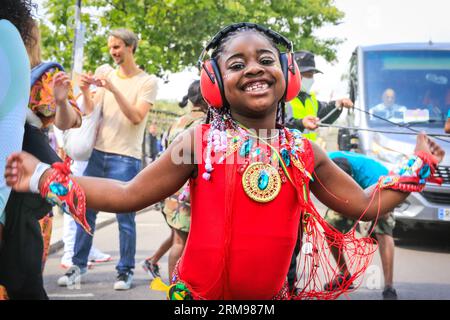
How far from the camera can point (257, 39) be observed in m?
2.36

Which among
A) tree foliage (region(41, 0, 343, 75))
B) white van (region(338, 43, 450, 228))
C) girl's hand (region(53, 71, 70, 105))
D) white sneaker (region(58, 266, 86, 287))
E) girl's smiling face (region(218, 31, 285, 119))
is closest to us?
girl's smiling face (region(218, 31, 285, 119))

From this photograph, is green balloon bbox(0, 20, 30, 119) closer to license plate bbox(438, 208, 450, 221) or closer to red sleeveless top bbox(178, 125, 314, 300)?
red sleeveless top bbox(178, 125, 314, 300)

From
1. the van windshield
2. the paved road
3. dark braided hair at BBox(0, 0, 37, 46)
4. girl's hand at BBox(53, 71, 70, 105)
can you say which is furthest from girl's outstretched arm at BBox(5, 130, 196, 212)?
the van windshield

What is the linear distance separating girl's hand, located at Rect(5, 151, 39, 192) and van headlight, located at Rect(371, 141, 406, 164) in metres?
6.08

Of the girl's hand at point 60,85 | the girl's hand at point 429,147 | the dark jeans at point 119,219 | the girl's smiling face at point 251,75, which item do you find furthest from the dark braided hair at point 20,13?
the dark jeans at point 119,219

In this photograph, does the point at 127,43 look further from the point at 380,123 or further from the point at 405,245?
the point at 405,245

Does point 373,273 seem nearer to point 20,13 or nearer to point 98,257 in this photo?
point 98,257

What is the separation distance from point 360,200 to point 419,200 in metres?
5.48

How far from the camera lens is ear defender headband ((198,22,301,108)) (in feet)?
7.72

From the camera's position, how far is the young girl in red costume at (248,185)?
7.23ft

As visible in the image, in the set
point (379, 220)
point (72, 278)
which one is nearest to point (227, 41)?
point (379, 220)

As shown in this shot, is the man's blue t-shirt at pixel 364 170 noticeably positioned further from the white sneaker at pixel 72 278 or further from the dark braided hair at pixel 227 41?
the dark braided hair at pixel 227 41

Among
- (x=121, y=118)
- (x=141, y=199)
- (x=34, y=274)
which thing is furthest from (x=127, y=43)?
(x=141, y=199)

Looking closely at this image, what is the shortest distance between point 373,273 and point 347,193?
3657 millimetres
